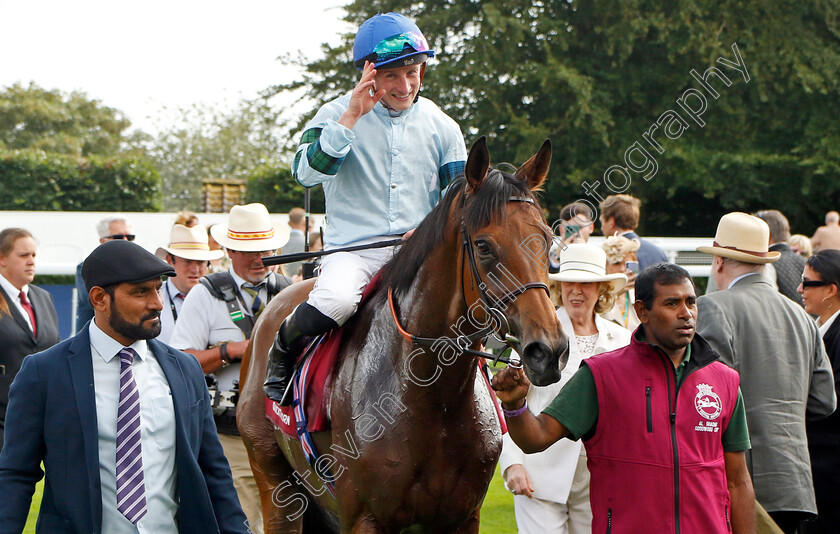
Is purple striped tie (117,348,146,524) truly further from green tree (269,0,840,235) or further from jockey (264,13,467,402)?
green tree (269,0,840,235)

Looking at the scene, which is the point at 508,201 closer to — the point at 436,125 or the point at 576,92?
the point at 436,125

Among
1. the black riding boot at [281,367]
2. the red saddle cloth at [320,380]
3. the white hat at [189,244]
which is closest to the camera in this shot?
the red saddle cloth at [320,380]

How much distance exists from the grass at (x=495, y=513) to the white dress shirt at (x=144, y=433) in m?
3.82

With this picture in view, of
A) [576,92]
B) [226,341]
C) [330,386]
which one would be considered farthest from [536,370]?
[576,92]

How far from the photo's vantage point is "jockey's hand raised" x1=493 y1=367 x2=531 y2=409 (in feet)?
9.16

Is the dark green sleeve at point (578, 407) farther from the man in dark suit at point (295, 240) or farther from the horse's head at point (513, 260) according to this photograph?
the man in dark suit at point (295, 240)

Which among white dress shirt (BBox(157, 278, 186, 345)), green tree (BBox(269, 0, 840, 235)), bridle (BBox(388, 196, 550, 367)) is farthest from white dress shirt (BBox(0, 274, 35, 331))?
green tree (BBox(269, 0, 840, 235))

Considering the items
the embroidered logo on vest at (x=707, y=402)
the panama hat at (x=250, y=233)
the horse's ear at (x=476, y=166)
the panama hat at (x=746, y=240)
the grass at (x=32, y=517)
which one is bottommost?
the grass at (x=32, y=517)

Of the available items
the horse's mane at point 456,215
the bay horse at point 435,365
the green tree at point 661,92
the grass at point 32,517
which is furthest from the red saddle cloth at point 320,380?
the green tree at point 661,92

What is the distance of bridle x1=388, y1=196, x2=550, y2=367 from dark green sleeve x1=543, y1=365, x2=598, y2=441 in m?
0.27

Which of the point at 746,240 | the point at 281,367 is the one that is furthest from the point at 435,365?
the point at 746,240

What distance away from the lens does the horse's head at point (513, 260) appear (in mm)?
2713

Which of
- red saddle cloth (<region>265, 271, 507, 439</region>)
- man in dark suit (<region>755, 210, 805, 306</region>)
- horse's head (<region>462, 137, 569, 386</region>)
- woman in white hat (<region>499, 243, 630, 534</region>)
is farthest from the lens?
man in dark suit (<region>755, 210, 805, 306</region>)

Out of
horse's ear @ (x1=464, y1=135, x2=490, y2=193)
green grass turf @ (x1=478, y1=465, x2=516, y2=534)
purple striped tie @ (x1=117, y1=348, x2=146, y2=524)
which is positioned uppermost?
horse's ear @ (x1=464, y1=135, x2=490, y2=193)
